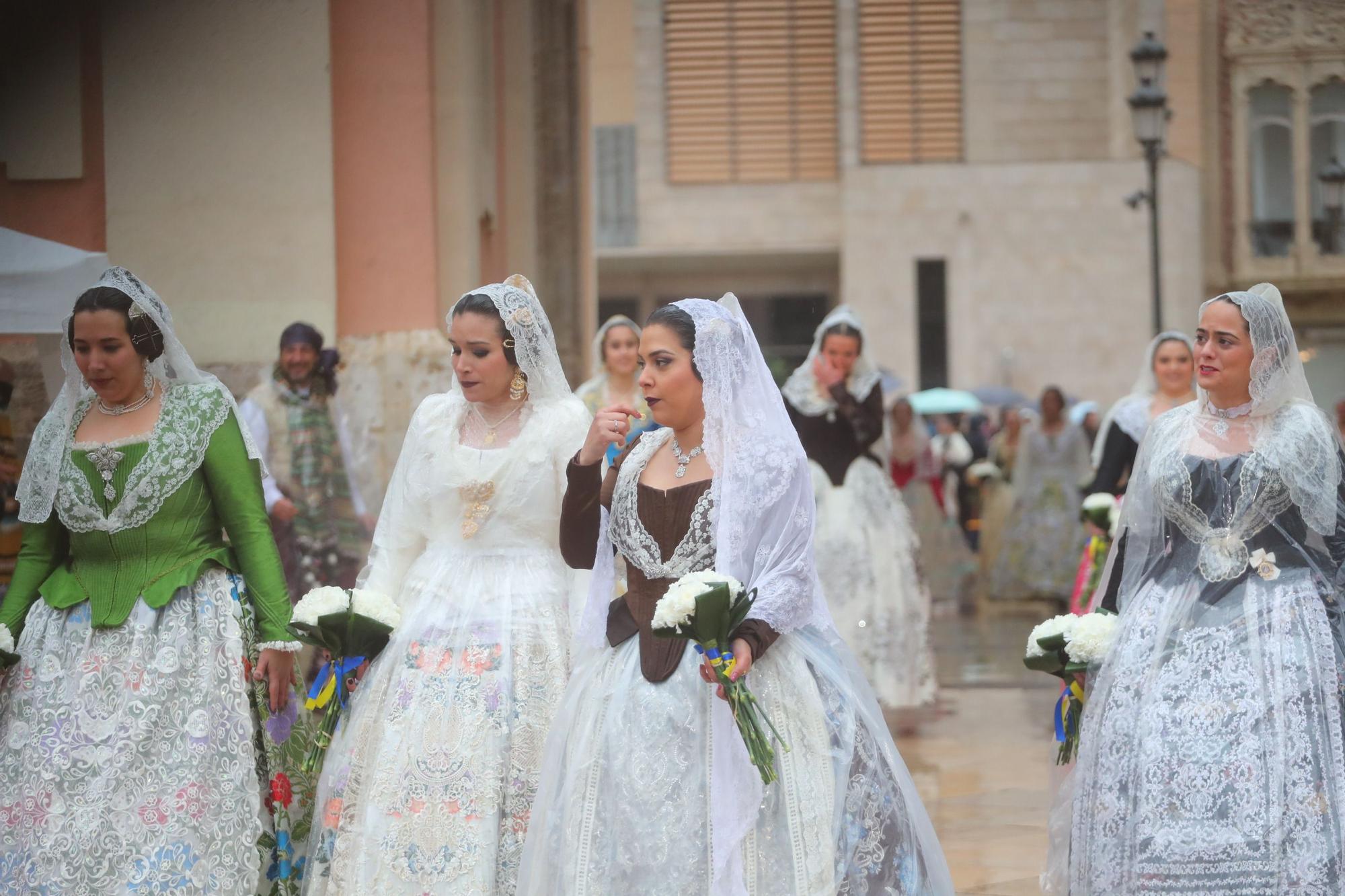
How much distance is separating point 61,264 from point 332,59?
113 inches

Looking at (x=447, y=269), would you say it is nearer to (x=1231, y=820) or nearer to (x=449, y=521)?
(x=449, y=521)

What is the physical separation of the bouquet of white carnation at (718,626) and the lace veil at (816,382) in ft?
18.0

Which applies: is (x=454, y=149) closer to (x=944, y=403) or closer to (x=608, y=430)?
(x=608, y=430)

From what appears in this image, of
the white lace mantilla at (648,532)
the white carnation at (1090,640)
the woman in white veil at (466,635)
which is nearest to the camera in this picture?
the white lace mantilla at (648,532)

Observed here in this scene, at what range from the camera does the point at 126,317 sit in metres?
5.20

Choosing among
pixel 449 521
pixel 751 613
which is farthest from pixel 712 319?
pixel 449 521

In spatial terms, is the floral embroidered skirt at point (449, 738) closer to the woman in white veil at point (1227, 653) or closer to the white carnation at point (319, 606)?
the white carnation at point (319, 606)

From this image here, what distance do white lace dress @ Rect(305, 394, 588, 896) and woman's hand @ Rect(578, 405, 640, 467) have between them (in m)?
0.66

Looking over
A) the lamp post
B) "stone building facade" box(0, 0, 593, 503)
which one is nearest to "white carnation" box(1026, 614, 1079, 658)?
"stone building facade" box(0, 0, 593, 503)

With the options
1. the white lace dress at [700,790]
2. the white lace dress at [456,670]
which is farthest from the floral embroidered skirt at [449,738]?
the white lace dress at [700,790]

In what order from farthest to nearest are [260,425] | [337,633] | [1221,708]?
1. [260,425]
2. [337,633]
3. [1221,708]

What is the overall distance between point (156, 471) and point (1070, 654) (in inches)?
104

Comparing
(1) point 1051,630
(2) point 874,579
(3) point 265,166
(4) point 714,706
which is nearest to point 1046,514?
(2) point 874,579

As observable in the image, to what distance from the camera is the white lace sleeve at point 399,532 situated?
534cm
